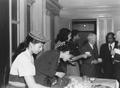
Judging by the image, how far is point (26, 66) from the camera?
76.2 inches

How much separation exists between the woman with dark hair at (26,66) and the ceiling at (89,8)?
436 centimetres

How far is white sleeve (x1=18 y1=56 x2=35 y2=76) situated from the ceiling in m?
4.49

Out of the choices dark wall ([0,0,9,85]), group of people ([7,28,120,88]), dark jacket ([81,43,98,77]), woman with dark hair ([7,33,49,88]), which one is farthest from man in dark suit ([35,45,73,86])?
dark jacket ([81,43,98,77])

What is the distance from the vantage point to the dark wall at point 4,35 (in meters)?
2.53

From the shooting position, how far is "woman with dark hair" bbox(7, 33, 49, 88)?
1.92 metres

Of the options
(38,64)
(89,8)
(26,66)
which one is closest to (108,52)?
(89,8)

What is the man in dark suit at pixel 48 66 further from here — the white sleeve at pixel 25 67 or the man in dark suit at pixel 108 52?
the man in dark suit at pixel 108 52

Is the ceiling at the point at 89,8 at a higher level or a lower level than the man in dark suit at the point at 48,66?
higher

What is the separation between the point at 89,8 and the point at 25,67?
4.59 m

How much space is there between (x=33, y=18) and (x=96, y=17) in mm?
2513

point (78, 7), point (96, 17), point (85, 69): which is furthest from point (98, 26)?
point (85, 69)

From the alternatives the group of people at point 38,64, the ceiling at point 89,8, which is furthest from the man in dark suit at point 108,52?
the ceiling at point 89,8

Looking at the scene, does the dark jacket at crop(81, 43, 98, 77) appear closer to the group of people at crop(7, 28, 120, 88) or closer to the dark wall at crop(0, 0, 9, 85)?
the group of people at crop(7, 28, 120, 88)

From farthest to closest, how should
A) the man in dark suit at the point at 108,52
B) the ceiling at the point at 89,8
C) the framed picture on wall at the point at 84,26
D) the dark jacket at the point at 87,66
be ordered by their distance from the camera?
the framed picture on wall at the point at 84,26 → the ceiling at the point at 89,8 → the man in dark suit at the point at 108,52 → the dark jacket at the point at 87,66
